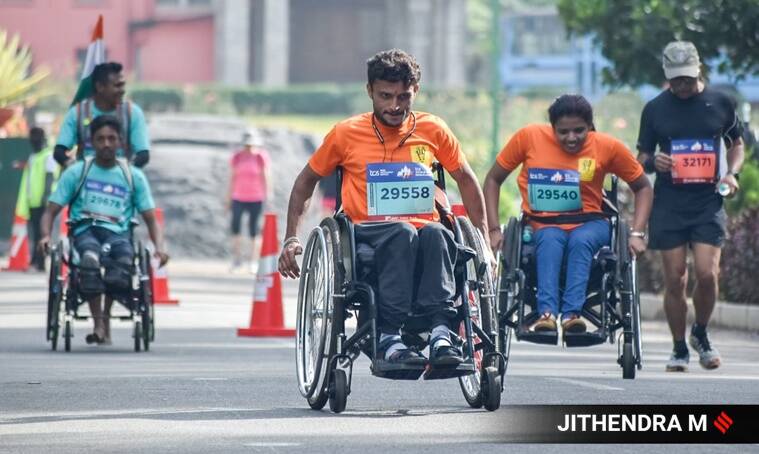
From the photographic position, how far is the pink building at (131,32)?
61.9 metres

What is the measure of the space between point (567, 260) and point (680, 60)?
1591 mm

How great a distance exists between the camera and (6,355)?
537 inches

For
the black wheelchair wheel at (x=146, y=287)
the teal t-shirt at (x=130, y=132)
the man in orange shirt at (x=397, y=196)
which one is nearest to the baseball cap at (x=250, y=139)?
the teal t-shirt at (x=130, y=132)

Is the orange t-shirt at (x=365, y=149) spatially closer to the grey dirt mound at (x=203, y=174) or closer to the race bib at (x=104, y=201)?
the race bib at (x=104, y=201)

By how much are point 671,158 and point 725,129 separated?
0.40m

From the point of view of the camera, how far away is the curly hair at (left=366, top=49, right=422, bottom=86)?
1028cm

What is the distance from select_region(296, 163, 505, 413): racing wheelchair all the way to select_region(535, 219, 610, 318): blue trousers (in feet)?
6.03

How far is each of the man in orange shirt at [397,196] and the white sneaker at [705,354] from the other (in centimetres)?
296

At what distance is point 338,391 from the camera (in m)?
9.83

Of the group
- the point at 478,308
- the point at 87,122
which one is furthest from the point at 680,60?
the point at 87,122

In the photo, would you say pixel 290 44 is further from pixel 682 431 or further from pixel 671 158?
pixel 682 431

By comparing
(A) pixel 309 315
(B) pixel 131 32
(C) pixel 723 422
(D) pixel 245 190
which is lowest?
(D) pixel 245 190

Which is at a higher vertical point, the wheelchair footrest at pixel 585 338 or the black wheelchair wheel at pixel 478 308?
the black wheelchair wheel at pixel 478 308

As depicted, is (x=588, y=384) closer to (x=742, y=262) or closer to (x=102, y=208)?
(x=102, y=208)
